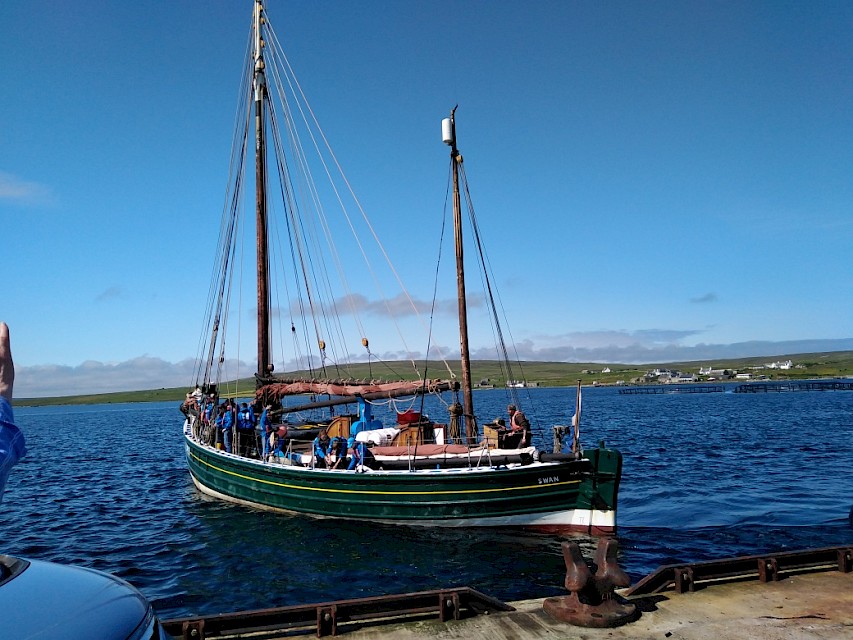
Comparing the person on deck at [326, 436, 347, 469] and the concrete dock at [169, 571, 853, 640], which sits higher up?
the person on deck at [326, 436, 347, 469]

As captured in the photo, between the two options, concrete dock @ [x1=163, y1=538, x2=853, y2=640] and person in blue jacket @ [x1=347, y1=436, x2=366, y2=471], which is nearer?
concrete dock @ [x1=163, y1=538, x2=853, y2=640]

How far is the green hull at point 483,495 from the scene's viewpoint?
62.6 ft

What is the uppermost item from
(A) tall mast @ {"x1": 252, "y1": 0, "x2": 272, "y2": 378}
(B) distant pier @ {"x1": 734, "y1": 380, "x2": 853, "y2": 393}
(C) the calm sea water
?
(A) tall mast @ {"x1": 252, "y1": 0, "x2": 272, "y2": 378}

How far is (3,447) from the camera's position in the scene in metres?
2.97

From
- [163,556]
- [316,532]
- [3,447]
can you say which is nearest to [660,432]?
[316,532]

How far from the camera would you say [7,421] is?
3012 mm

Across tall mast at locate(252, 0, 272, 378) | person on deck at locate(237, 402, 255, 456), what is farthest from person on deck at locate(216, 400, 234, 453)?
tall mast at locate(252, 0, 272, 378)

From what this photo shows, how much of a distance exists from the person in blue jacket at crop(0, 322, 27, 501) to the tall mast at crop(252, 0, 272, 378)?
28.7m

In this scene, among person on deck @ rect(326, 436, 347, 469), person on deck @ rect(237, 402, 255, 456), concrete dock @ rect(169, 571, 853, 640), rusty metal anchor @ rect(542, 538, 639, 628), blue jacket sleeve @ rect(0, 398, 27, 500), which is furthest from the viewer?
person on deck @ rect(237, 402, 255, 456)

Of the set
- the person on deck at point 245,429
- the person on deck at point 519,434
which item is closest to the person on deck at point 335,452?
the person on deck at point 519,434

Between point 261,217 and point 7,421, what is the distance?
31.3m

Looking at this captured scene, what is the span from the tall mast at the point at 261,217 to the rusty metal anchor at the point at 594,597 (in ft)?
82.3

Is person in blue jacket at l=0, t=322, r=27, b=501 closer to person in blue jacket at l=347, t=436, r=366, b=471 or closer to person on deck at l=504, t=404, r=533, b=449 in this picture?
person in blue jacket at l=347, t=436, r=366, b=471

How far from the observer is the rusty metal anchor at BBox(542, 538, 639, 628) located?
8172mm
